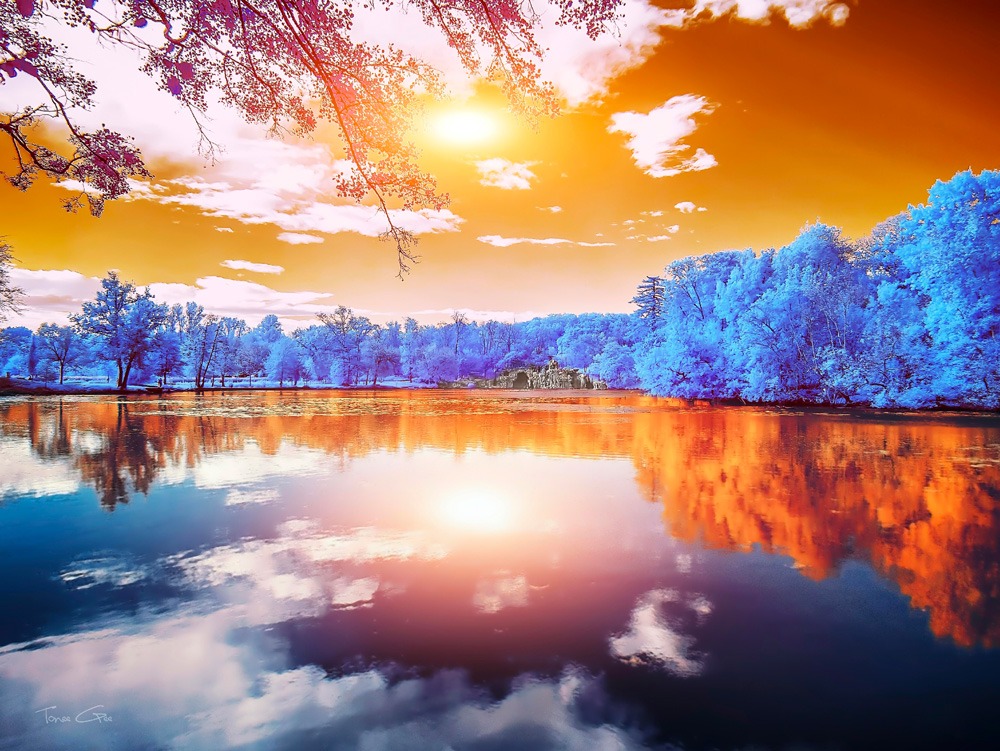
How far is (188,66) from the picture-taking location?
30.1 ft

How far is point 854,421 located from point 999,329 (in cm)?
1347

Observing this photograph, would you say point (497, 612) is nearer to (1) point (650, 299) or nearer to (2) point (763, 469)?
(2) point (763, 469)

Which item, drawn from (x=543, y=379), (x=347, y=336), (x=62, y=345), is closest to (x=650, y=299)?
(x=543, y=379)

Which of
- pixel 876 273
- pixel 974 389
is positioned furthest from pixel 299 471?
pixel 876 273

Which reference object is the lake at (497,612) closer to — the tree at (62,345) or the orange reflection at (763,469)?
the orange reflection at (763,469)

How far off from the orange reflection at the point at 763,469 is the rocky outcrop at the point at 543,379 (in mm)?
68343

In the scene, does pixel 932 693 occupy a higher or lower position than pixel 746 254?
lower

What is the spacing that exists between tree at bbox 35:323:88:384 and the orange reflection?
66892 mm

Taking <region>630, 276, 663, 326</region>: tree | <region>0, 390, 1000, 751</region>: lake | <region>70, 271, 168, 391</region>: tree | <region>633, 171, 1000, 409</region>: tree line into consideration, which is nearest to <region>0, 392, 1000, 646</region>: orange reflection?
<region>0, 390, 1000, 751</region>: lake

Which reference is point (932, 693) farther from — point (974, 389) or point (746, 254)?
point (746, 254)

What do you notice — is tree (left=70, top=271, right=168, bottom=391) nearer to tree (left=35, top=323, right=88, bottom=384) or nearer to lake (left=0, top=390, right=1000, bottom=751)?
tree (left=35, top=323, right=88, bottom=384)

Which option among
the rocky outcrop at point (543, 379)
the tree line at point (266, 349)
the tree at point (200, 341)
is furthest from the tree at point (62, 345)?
the rocky outcrop at point (543, 379)

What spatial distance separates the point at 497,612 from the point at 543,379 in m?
100

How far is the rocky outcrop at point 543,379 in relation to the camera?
98.6 metres
